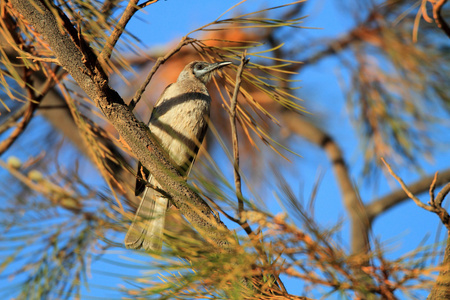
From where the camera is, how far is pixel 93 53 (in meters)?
1.31

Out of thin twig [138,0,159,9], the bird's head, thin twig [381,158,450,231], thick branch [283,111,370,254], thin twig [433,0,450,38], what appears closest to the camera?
thin twig [381,158,450,231]

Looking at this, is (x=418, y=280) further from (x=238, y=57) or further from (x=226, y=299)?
(x=238, y=57)

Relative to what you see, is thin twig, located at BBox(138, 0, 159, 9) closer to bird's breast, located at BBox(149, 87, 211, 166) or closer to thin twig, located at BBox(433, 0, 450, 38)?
thin twig, located at BBox(433, 0, 450, 38)

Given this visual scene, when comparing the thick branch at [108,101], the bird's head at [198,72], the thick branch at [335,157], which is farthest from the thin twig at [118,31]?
the thick branch at [335,157]

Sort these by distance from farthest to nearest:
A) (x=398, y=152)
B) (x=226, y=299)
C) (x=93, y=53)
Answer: (x=398, y=152) → (x=93, y=53) → (x=226, y=299)

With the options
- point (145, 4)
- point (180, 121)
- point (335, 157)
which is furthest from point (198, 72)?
point (145, 4)

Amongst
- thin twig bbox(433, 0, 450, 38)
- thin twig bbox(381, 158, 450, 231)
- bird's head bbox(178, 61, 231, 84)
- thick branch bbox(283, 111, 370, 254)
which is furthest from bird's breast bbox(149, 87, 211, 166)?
thin twig bbox(381, 158, 450, 231)

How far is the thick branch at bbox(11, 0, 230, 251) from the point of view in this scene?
1291mm

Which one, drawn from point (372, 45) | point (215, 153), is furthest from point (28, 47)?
point (372, 45)

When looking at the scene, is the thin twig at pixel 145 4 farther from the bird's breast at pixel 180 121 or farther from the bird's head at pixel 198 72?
the bird's head at pixel 198 72

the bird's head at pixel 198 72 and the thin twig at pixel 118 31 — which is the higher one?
the bird's head at pixel 198 72

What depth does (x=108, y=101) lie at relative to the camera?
138 centimetres

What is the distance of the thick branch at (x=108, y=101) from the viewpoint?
1291 millimetres

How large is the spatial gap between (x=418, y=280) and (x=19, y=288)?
123 cm
